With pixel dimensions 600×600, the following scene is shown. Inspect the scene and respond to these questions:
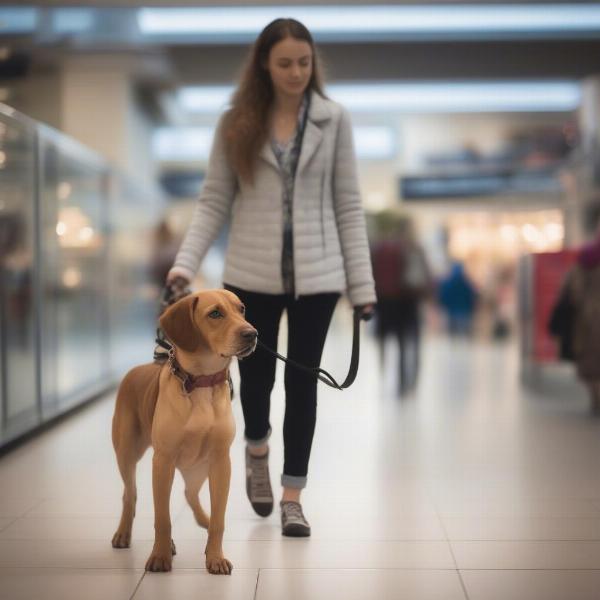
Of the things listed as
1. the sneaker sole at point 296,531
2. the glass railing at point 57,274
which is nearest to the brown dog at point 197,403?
the sneaker sole at point 296,531

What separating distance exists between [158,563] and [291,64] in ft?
5.50

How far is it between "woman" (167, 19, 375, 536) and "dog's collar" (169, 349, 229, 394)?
20.7 inches

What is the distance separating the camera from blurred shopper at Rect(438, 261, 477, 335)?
47.1 ft

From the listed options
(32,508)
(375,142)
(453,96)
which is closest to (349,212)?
(32,508)

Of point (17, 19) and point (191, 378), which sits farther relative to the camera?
point (17, 19)

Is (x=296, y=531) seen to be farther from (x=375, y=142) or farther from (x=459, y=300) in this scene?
(x=375, y=142)

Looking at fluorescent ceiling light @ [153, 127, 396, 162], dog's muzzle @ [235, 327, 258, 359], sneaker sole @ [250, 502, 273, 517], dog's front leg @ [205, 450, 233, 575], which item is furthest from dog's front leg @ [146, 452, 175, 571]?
fluorescent ceiling light @ [153, 127, 396, 162]

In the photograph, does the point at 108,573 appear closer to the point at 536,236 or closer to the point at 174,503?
the point at 174,503

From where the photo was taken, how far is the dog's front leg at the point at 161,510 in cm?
241

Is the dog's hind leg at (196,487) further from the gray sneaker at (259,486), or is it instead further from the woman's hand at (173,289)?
the woman's hand at (173,289)

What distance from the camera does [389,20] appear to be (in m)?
7.32

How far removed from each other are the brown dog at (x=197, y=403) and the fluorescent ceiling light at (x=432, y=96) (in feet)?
26.5

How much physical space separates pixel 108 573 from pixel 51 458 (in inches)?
80.8

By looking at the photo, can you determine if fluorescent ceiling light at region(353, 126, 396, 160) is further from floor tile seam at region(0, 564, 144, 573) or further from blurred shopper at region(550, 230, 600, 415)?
floor tile seam at region(0, 564, 144, 573)
